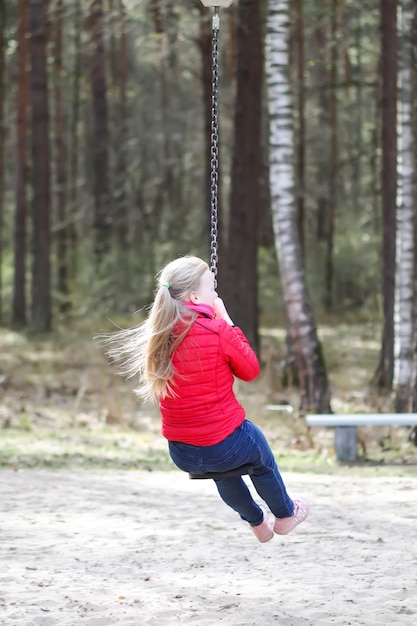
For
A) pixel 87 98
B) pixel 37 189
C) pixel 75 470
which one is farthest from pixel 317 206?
pixel 75 470

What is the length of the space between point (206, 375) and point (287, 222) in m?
8.24

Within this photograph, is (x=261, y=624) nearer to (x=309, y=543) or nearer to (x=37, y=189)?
(x=309, y=543)

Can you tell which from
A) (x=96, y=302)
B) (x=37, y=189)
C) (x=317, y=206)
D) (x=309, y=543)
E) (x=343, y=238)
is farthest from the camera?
(x=317, y=206)

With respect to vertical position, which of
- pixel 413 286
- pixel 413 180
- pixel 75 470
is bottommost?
pixel 75 470

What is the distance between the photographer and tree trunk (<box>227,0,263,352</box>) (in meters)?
17.1

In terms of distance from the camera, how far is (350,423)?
1052cm

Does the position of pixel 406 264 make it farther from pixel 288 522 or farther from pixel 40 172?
pixel 40 172

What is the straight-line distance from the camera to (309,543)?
721cm

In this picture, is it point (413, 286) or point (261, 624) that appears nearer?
point (261, 624)

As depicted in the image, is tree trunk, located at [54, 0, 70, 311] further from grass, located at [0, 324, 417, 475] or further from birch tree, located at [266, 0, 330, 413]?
birch tree, located at [266, 0, 330, 413]

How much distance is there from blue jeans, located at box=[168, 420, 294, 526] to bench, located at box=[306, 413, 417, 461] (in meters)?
4.46

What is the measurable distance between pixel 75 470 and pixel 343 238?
2337 cm

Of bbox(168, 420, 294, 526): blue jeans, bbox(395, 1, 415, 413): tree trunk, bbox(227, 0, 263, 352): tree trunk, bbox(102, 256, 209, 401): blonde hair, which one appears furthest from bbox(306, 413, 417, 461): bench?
bbox(227, 0, 263, 352): tree trunk

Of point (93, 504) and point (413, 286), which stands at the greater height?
point (413, 286)
